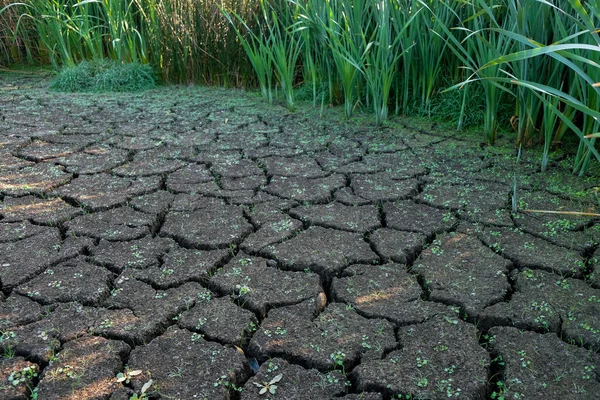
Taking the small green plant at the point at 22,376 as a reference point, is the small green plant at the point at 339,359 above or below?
below

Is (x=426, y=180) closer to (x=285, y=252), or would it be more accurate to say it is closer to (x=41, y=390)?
(x=285, y=252)

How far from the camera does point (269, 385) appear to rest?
140cm

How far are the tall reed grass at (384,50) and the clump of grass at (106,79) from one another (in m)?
0.15

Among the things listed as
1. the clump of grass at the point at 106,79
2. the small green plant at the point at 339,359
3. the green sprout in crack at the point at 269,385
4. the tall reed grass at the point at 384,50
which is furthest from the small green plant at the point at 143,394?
the clump of grass at the point at 106,79

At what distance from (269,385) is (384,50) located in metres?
2.28

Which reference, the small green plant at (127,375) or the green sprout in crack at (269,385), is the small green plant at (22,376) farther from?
the green sprout in crack at (269,385)

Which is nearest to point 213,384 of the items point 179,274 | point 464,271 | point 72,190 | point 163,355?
point 163,355

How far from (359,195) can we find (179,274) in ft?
3.03

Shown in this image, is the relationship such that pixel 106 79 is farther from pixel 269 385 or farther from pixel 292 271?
pixel 269 385

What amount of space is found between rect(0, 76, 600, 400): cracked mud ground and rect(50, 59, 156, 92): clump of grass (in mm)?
1340

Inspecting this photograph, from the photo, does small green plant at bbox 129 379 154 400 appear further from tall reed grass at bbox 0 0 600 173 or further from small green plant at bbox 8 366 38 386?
tall reed grass at bbox 0 0 600 173

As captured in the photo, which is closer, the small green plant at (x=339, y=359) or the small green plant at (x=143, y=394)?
the small green plant at (x=143, y=394)

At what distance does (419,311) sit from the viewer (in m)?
1.68

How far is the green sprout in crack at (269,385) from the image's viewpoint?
4.53ft
